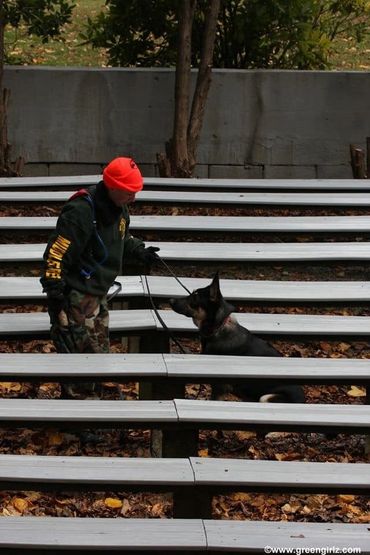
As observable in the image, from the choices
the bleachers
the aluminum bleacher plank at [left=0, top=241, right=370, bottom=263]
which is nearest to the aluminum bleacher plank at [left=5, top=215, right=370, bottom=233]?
the bleachers

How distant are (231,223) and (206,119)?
2673mm

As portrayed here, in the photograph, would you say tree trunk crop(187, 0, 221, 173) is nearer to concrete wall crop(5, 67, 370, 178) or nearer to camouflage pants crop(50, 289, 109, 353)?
concrete wall crop(5, 67, 370, 178)

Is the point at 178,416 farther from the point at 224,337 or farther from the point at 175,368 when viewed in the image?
the point at 224,337

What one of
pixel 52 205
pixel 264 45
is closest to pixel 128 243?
pixel 52 205

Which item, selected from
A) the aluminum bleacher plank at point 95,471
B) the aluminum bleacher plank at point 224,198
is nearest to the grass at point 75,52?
the aluminum bleacher plank at point 224,198

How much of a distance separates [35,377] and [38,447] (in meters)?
0.62

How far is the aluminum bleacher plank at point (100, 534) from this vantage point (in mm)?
4246

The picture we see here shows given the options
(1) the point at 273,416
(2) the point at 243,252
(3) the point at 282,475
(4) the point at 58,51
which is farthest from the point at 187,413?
(4) the point at 58,51

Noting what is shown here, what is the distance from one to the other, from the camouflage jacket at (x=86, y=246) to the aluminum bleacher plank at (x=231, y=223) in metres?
1.83

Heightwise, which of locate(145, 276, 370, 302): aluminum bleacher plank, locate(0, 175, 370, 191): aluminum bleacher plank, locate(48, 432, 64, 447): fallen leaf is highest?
locate(0, 175, 370, 191): aluminum bleacher plank

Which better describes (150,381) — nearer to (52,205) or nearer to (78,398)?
(78,398)

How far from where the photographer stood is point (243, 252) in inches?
309

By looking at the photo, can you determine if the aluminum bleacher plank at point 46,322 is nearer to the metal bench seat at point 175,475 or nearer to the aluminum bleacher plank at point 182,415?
the aluminum bleacher plank at point 182,415

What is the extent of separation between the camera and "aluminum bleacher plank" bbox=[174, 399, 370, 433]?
526 centimetres
